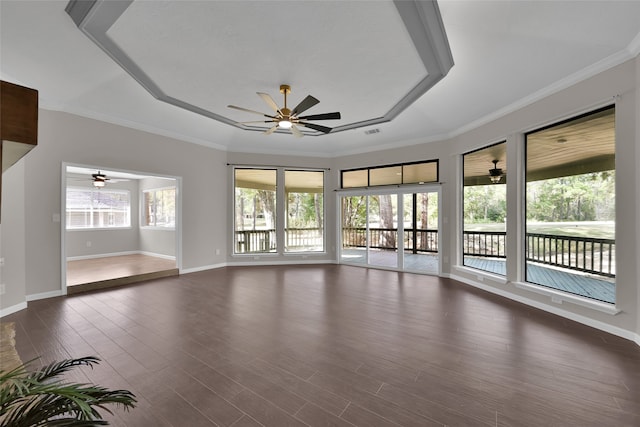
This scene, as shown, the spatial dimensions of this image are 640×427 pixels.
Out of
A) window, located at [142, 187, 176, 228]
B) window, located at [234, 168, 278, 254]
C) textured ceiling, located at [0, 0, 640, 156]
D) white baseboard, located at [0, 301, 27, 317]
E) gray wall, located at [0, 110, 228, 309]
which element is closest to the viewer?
textured ceiling, located at [0, 0, 640, 156]

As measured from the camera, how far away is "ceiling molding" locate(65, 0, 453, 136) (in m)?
2.55

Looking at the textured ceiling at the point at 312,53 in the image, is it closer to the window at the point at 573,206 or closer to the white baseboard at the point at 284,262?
the window at the point at 573,206

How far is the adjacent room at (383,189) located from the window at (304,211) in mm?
1305

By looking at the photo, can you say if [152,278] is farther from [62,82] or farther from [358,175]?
[358,175]

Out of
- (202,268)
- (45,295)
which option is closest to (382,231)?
(202,268)

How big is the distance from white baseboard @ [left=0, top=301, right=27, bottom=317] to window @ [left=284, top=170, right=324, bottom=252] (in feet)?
15.9

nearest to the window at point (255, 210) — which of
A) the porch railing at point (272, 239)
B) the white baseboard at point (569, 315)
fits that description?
the porch railing at point (272, 239)

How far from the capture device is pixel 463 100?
4613 millimetres

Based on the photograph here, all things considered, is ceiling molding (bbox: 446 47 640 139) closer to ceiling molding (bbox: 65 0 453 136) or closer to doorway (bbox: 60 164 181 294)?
ceiling molding (bbox: 65 0 453 136)

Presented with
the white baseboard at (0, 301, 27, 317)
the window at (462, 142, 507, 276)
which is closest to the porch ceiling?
the window at (462, 142, 507, 276)

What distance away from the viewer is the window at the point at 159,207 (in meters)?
7.94

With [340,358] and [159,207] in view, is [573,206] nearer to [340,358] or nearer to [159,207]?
[340,358]

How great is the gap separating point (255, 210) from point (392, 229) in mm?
3611

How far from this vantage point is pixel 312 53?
3.29m
